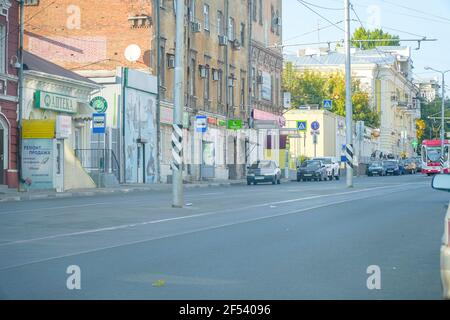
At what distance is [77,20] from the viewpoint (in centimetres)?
5084

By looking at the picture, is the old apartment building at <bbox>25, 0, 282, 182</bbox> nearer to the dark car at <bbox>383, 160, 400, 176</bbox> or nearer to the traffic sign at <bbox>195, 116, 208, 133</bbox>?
the traffic sign at <bbox>195, 116, 208, 133</bbox>

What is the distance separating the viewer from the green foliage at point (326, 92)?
102275mm

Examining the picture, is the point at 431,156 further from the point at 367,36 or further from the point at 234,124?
the point at 367,36

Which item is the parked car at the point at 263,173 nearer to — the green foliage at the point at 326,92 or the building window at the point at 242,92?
the building window at the point at 242,92

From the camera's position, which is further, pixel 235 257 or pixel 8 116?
pixel 8 116

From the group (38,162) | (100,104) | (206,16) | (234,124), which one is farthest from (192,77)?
(38,162)

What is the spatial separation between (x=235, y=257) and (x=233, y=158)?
175 feet

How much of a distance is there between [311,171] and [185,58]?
14528 millimetres

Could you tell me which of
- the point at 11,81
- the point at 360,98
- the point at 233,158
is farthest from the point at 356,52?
the point at 11,81

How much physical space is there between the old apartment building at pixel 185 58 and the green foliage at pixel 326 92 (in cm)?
3079

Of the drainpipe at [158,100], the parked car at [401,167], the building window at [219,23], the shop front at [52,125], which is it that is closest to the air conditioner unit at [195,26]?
the drainpipe at [158,100]

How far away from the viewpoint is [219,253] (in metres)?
13.4

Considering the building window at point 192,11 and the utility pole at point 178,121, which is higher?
the building window at point 192,11
